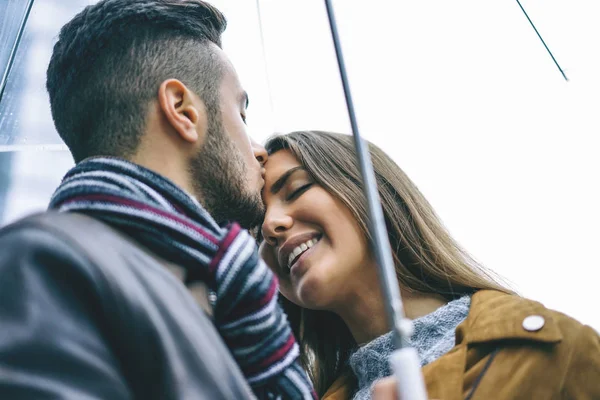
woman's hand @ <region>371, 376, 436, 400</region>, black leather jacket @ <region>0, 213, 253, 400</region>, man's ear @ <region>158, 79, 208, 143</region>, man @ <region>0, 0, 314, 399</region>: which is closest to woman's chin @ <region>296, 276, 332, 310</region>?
man @ <region>0, 0, 314, 399</region>

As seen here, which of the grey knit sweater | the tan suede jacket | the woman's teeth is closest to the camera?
the tan suede jacket

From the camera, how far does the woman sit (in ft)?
3.92

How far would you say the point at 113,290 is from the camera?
679mm

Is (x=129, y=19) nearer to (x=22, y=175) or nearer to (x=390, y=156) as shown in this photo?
(x=22, y=175)

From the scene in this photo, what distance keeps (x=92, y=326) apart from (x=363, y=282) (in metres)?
0.99

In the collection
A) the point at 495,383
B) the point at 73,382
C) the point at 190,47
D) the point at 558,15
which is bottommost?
the point at 495,383

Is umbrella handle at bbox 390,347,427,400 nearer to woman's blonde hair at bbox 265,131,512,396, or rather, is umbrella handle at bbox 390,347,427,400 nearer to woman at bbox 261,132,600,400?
woman at bbox 261,132,600,400

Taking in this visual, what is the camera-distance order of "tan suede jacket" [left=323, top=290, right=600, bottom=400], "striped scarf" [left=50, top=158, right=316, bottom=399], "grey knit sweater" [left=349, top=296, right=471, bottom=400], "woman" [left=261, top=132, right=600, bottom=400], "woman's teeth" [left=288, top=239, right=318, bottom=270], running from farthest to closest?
1. "woman's teeth" [left=288, top=239, right=318, bottom=270]
2. "grey knit sweater" [left=349, top=296, right=471, bottom=400]
3. "woman" [left=261, top=132, right=600, bottom=400]
4. "tan suede jacket" [left=323, top=290, right=600, bottom=400]
5. "striped scarf" [left=50, top=158, right=316, bottom=399]

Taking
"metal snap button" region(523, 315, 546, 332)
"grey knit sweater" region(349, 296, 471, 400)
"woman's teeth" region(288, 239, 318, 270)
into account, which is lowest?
"grey knit sweater" region(349, 296, 471, 400)

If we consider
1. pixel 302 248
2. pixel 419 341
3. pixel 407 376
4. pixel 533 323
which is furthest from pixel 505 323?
pixel 407 376

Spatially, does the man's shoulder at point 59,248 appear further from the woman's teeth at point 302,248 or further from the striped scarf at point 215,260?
the woman's teeth at point 302,248

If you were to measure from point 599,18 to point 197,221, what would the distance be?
137cm

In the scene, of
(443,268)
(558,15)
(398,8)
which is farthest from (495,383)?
(398,8)

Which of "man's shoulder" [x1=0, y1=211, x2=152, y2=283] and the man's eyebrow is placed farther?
the man's eyebrow
